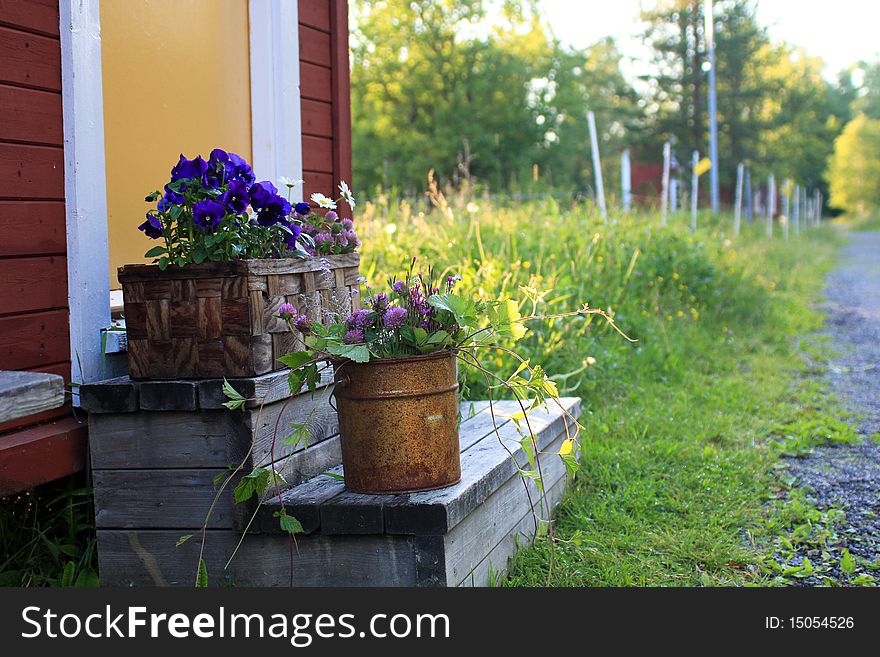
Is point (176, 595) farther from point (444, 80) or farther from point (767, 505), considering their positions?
point (444, 80)

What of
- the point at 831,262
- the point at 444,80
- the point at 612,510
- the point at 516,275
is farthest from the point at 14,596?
the point at 444,80

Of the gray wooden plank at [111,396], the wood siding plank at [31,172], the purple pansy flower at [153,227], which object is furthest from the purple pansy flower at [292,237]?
the wood siding plank at [31,172]

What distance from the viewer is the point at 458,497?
7.89 feet

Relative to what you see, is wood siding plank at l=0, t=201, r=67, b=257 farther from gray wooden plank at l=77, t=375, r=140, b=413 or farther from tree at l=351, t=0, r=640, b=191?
tree at l=351, t=0, r=640, b=191

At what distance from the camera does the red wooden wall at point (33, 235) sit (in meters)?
2.66

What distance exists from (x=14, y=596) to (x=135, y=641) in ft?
1.41

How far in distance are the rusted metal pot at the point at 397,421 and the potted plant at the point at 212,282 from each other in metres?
0.30

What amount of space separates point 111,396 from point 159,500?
1.05 ft

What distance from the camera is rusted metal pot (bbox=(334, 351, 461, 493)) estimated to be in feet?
8.04

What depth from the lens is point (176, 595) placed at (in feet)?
8.30

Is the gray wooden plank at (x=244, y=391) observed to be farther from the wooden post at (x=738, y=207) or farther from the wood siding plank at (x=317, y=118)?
the wooden post at (x=738, y=207)

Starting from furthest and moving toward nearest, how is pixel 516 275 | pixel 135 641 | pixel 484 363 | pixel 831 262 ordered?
pixel 831 262 → pixel 516 275 → pixel 484 363 → pixel 135 641

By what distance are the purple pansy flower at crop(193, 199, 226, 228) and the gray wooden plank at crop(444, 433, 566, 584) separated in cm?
105

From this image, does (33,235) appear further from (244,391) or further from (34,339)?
(244,391)
